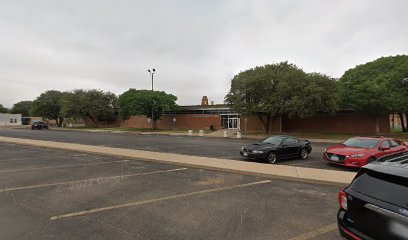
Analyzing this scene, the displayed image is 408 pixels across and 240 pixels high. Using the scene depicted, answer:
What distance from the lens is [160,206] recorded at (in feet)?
18.1

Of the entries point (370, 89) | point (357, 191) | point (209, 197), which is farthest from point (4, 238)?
point (370, 89)

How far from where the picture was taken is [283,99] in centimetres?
2639

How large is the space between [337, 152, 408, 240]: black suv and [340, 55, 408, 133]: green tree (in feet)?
91.5

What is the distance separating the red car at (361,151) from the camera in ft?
31.0

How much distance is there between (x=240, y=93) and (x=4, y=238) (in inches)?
1068

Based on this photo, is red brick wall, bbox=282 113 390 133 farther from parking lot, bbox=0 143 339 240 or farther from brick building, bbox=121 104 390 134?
parking lot, bbox=0 143 339 240

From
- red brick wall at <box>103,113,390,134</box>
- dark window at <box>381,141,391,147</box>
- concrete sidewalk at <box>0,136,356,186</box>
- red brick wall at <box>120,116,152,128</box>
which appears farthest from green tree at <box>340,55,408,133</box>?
red brick wall at <box>120,116,152,128</box>

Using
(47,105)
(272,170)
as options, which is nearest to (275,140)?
(272,170)

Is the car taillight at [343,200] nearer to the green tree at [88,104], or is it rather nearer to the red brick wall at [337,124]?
the red brick wall at [337,124]

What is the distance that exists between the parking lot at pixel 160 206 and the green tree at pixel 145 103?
3198 cm

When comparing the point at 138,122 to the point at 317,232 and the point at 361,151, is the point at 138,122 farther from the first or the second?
the point at 317,232

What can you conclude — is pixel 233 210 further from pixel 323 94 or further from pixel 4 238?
pixel 323 94

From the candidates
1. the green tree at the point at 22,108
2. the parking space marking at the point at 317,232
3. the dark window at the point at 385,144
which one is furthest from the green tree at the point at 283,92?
the green tree at the point at 22,108

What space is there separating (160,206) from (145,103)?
36531mm
